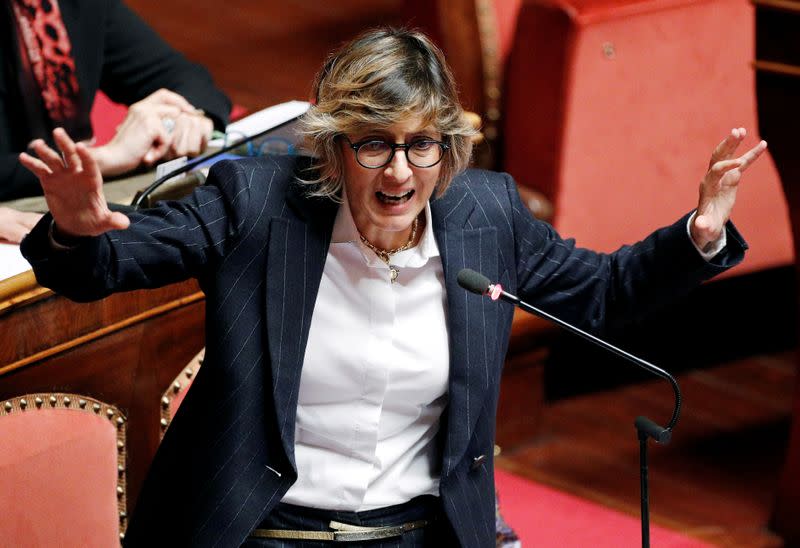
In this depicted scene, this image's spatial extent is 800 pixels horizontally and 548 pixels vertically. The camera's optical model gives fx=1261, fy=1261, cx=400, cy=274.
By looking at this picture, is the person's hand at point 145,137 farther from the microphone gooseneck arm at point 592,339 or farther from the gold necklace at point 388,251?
the microphone gooseneck arm at point 592,339

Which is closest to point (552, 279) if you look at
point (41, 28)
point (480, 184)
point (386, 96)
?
point (480, 184)

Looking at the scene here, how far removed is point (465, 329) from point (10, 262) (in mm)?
601

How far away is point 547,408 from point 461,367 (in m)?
1.61

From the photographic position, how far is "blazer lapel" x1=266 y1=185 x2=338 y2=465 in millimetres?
1373

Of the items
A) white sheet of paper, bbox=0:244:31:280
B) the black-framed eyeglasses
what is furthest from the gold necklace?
white sheet of paper, bbox=0:244:31:280

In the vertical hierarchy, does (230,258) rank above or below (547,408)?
above

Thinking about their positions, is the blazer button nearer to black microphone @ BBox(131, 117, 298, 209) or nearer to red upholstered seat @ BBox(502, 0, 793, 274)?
black microphone @ BBox(131, 117, 298, 209)

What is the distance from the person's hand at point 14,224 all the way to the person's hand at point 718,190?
86 cm

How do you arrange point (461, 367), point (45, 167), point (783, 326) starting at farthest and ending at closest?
point (783, 326)
point (461, 367)
point (45, 167)

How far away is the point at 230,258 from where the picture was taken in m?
1.39

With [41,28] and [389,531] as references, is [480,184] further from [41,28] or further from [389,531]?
[41,28]

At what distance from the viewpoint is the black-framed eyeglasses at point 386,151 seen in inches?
53.4

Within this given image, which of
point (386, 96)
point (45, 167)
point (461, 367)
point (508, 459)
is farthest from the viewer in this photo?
point (508, 459)

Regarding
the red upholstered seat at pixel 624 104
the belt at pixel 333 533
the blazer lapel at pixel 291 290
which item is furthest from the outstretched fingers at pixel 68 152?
the red upholstered seat at pixel 624 104
